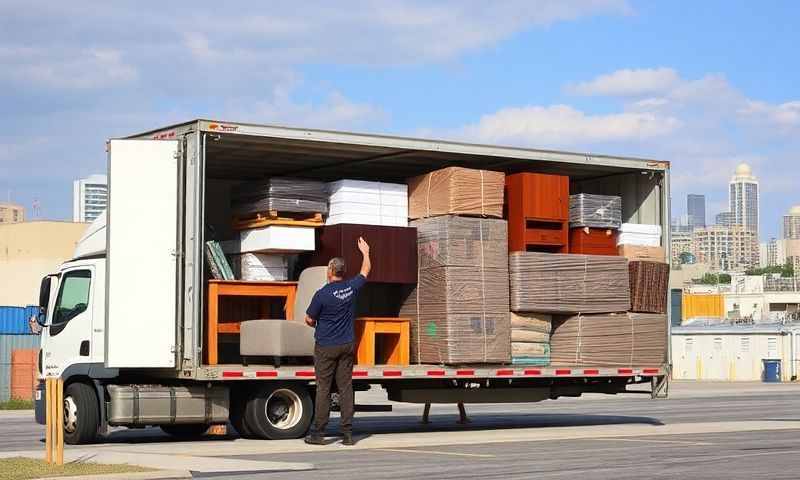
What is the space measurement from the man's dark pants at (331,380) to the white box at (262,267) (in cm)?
193

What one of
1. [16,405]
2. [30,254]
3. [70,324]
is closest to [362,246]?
[70,324]

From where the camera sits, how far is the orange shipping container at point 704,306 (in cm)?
9350

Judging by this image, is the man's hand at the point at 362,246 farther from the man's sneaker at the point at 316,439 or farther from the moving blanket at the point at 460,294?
the man's sneaker at the point at 316,439

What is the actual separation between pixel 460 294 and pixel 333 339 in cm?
270

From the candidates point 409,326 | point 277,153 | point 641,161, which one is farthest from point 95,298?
point 641,161

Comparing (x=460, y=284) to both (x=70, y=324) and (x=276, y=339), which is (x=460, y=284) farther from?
(x=70, y=324)

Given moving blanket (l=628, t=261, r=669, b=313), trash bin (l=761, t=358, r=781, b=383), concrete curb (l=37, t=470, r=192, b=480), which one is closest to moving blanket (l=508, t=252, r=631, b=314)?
moving blanket (l=628, t=261, r=669, b=313)

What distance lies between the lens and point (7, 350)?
37.8 metres

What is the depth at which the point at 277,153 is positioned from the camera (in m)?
17.3

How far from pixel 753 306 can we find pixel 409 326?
308 feet

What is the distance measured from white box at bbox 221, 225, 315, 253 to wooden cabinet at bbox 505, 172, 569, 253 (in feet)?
10.2

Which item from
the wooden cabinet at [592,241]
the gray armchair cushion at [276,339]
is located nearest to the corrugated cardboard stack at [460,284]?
the wooden cabinet at [592,241]

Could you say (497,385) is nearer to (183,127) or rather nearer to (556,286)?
(556,286)

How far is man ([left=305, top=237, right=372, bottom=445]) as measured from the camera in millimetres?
14969
